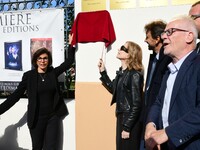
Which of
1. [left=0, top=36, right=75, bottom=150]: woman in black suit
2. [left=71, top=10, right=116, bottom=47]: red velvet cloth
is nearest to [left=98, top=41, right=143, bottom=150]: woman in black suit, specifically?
[left=71, top=10, right=116, bottom=47]: red velvet cloth

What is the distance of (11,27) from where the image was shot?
5359mm

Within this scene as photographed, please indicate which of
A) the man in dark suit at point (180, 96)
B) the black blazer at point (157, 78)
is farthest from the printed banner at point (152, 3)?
the man in dark suit at point (180, 96)

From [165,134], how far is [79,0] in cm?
314

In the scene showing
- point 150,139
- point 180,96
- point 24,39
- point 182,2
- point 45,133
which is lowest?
point 45,133

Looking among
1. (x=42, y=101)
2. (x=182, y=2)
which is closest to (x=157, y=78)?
(x=182, y=2)

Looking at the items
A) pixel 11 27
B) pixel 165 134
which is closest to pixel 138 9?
pixel 11 27

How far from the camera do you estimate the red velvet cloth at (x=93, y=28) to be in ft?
15.0

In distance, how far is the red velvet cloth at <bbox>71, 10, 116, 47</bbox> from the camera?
15.0 feet

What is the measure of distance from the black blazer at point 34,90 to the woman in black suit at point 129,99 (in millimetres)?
1136

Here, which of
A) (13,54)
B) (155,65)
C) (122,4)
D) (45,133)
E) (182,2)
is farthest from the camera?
(13,54)

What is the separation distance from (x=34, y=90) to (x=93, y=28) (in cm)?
121

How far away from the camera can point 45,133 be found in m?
4.64

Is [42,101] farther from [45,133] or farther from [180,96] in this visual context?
[180,96]

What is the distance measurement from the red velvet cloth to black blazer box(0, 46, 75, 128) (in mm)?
262
